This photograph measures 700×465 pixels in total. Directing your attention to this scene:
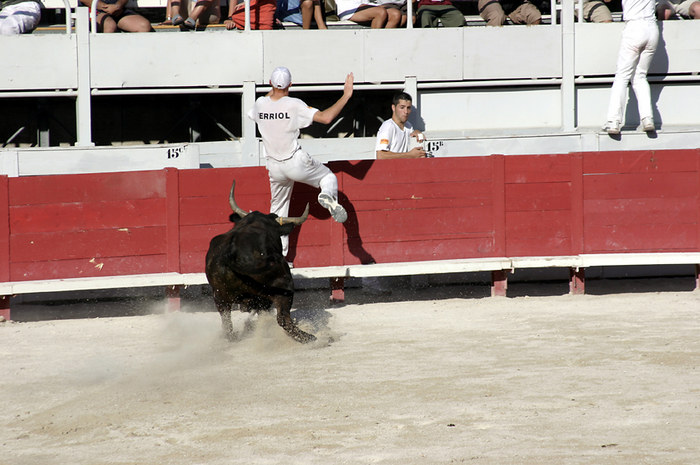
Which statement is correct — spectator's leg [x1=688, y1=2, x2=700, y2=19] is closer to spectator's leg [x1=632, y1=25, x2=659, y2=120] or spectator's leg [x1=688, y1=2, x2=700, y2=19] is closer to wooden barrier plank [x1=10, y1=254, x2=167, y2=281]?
spectator's leg [x1=632, y1=25, x2=659, y2=120]

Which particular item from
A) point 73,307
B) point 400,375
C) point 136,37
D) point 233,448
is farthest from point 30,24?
point 233,448

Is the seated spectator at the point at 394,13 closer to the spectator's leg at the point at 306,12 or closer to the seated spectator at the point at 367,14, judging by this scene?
the seated spectator at the point at 367,14

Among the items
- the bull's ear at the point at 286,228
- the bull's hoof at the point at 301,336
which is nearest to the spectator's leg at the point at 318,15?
the bull's ear at the point at 286,228

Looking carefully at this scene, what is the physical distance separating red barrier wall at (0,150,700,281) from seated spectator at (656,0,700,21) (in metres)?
2.83

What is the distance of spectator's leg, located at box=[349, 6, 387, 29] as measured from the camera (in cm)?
1009

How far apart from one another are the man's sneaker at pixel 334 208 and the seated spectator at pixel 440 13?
3765mm

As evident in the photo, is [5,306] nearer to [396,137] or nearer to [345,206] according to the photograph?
[345,206]

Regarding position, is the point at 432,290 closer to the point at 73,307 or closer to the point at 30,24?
the point at 73,307

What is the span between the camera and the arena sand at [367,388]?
394cm

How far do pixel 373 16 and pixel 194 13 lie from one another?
193 cm

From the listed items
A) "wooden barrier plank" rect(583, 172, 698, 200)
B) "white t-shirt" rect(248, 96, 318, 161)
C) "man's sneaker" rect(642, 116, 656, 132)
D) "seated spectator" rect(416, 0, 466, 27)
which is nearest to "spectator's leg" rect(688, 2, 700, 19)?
"man's sneaker" rect(642, 116, 656, 132)

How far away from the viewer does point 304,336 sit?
6.12 meters

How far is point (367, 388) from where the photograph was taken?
4.96m

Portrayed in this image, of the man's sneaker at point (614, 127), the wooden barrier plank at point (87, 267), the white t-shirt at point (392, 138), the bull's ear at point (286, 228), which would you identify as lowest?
the wooden barrier plank at point (87, 267)
